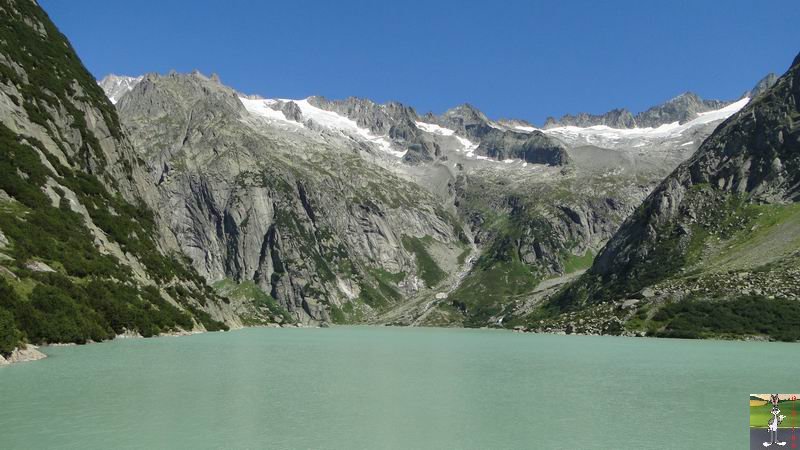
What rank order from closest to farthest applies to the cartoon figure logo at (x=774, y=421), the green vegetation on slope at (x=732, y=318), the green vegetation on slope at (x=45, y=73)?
1. the cartoon figure logo at (x=774, y=421)
2. the green vegetation on slope at (x=45, y=73)
3. the green vegetation on slope at (x=732, y=318)

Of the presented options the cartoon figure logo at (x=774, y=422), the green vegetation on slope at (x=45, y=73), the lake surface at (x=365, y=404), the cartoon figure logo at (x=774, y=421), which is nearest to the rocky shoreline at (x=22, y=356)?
the lake surface at (x=365, y=404)

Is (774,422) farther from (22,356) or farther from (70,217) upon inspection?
(70,217)

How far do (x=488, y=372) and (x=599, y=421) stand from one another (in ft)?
81.4

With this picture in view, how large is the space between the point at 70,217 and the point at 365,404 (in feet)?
267

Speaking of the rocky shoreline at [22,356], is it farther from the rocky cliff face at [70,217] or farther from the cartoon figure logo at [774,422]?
the cartoon figure logo at [774,422]

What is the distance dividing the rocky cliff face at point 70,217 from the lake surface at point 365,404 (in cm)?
1662

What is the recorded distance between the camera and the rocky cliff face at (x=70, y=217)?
72000 millimetres

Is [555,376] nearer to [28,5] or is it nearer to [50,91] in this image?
[50,91]

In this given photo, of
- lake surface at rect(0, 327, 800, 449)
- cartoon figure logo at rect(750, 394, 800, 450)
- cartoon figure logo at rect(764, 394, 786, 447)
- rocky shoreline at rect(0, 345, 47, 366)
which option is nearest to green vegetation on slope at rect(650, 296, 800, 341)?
lake surface at rect(0, 327, 800, 449)

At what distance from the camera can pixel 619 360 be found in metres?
71.6

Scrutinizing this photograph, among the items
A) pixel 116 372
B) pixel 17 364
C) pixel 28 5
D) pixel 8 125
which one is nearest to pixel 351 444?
pixel 116 372

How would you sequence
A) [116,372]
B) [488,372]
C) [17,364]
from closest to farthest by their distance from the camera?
[116,372]
[17,364]
[488,372]

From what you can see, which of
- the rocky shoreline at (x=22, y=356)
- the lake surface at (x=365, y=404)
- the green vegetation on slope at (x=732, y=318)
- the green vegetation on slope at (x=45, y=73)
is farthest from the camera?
the green vegetation on slope at (x=732, y=318)

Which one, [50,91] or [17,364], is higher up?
[50,91]
